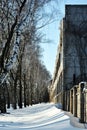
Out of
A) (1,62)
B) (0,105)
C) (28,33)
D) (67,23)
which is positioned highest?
(67,23)

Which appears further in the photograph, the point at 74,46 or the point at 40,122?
the point at 74,46

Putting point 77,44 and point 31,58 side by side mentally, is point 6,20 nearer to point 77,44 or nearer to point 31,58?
point 77,44

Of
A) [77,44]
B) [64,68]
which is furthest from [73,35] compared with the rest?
[64,68]

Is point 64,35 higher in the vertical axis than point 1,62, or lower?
higher

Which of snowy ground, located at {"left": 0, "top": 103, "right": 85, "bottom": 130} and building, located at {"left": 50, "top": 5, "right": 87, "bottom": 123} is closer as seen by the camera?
snowy ground, located at {"left": 0, "top": 103, "right": 85, "bottom": 130}

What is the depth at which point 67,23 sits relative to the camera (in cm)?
3884

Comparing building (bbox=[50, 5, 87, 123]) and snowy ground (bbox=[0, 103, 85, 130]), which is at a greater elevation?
building (bbox=[50, 5, 87, 123])

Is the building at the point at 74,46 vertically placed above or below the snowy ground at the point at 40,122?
above

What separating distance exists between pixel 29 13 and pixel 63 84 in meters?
16.5

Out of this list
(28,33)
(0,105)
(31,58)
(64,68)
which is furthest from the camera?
(31,58)

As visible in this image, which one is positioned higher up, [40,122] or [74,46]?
[74,46]

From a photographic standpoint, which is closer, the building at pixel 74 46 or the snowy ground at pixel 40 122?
the snowy ground at pixel 40 122

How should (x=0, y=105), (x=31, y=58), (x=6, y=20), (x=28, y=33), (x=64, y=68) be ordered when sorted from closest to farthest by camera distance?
(x=6, y=20) → (x=28, y=33) → (x=0, y=105) → (x=64, y=68) → (x=31, y=58)

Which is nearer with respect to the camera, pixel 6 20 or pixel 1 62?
pixel 1 62
